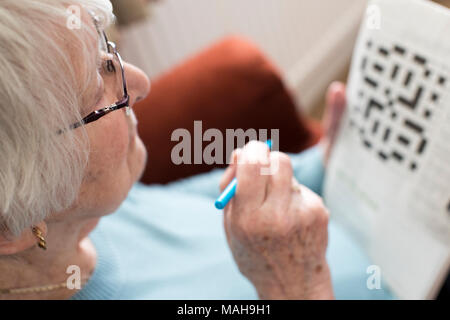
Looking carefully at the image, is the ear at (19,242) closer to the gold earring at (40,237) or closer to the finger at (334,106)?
the gold earring at (40,237)

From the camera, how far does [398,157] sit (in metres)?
0.90

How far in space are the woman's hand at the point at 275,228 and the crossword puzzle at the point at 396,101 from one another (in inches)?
10.4

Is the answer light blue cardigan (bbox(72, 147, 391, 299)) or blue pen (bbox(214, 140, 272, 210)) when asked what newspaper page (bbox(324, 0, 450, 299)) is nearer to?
light blue cardigan (bbox(72, 147, 391, 299))

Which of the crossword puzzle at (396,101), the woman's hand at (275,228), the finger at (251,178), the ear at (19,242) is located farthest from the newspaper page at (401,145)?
the ear at (19,242)

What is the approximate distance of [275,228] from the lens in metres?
0.70

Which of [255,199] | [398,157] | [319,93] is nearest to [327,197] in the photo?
[398,157]

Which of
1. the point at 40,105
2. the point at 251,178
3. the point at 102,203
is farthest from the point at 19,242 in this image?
the point at 251,178

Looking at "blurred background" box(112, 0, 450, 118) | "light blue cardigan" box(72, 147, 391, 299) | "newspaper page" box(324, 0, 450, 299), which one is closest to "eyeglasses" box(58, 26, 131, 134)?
"light blue cardigan" box(72, 147, 391, 299)

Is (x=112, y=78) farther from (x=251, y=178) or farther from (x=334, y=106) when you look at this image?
(x=334, y=106)

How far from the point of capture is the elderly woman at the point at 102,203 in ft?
1.73

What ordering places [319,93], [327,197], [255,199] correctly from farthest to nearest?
[319,93]
[327,197]
[255,199]

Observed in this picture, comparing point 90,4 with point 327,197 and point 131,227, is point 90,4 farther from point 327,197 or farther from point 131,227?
point 327,197

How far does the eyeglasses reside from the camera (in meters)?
0.62
